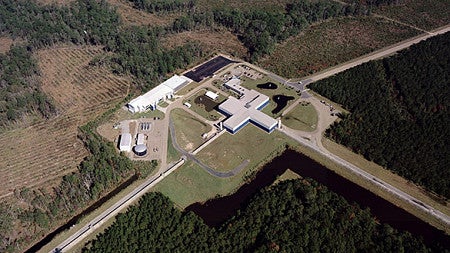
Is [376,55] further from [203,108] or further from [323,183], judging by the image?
[203,108]

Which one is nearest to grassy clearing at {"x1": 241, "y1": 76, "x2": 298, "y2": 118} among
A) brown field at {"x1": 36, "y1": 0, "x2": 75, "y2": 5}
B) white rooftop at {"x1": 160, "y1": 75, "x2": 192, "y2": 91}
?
white rooftop at {"x1": 160, "y1": 75, "x2": 192, "y2": 91}

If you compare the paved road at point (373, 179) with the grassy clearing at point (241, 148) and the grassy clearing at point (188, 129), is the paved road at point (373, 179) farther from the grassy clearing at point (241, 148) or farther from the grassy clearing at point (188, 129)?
the grassy clearing at point (188, 129)

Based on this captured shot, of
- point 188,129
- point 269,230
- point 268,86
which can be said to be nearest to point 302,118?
point 268,86

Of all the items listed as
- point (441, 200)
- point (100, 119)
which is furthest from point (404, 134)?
point (100, 119)

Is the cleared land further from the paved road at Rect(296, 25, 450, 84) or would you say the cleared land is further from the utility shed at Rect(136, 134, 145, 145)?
the utility shed at Rect(136, 134, 145, 145)

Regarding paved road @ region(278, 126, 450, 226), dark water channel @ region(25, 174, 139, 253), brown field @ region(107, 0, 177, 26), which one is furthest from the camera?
brown field @ region(107, 0, 177, 26)
